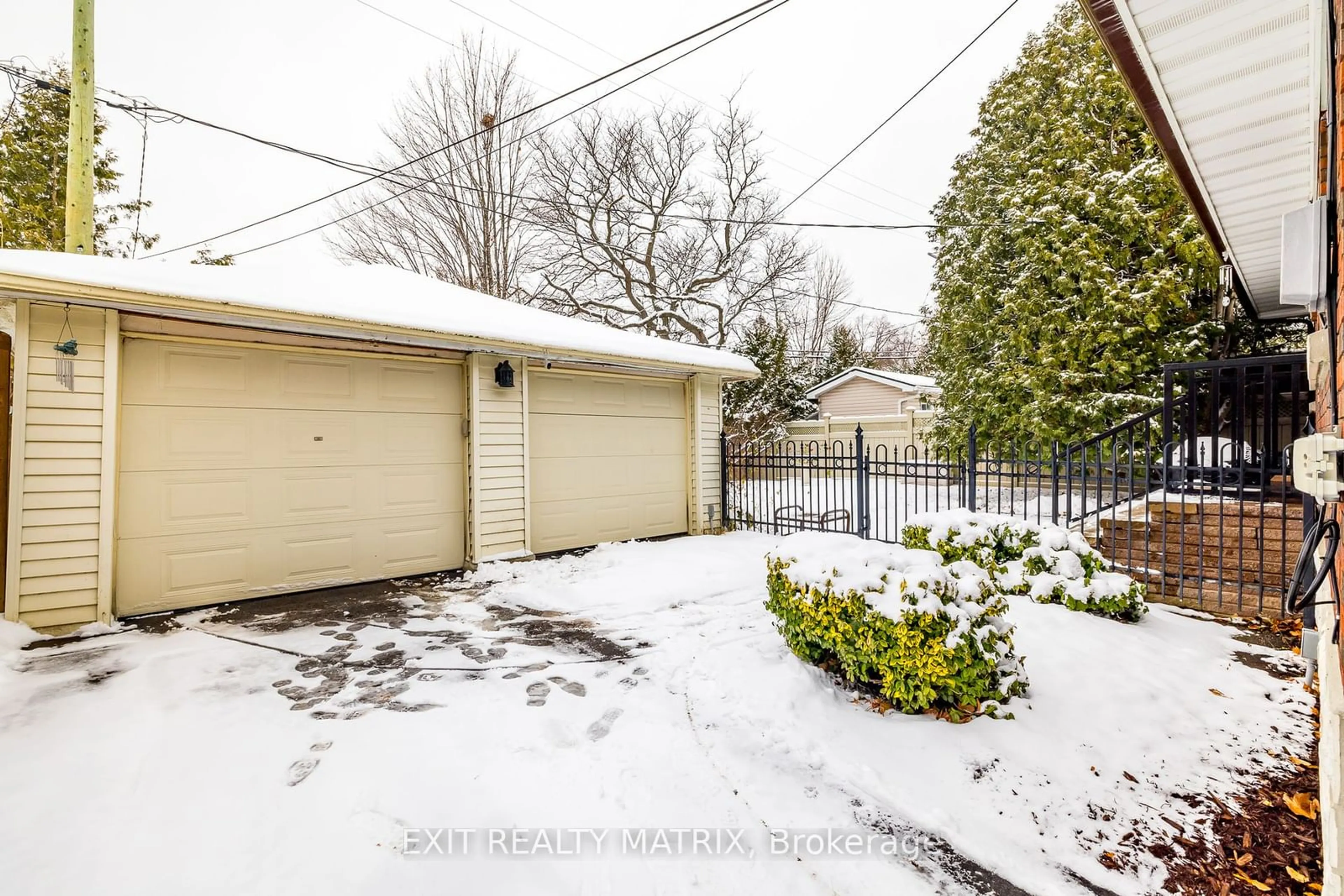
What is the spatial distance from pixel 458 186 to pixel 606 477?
34.8 feet

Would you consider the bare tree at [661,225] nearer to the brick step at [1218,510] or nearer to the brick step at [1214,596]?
the brick step at [1218,510]

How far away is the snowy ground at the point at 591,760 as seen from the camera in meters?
1.79

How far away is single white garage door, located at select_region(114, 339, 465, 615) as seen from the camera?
444cm

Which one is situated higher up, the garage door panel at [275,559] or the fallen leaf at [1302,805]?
the garage door panel at [275,559]

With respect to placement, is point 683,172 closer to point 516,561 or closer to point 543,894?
point 516,561

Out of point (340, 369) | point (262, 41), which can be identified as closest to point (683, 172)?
point (262, 41)

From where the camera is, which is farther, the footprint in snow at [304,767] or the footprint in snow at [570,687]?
the footprint in snow at [570,687]

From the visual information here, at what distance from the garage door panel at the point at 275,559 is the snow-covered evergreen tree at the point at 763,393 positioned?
11180 millimetres

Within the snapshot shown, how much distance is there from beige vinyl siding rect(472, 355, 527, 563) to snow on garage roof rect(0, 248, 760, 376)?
0.50m

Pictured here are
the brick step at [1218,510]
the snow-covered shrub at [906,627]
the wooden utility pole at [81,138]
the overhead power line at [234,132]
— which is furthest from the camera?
the overhead power line at [234,132]

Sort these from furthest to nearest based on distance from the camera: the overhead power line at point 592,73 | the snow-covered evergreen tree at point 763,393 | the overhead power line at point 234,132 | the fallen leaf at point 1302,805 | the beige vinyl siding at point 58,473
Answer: the snow-covered evergreen tree at point 763,393 < the overhead power line at point 592,73 < the overhead power line at point 234,132 < the beige vinyl siding at point 58,473 < the fallen leaf at point 1302,805

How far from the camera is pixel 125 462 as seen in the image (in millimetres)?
4324

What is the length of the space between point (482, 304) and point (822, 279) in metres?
19.2

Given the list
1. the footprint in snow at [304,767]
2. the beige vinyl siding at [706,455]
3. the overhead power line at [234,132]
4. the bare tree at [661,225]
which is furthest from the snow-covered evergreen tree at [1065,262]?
the footprint in snow at [304,767]
